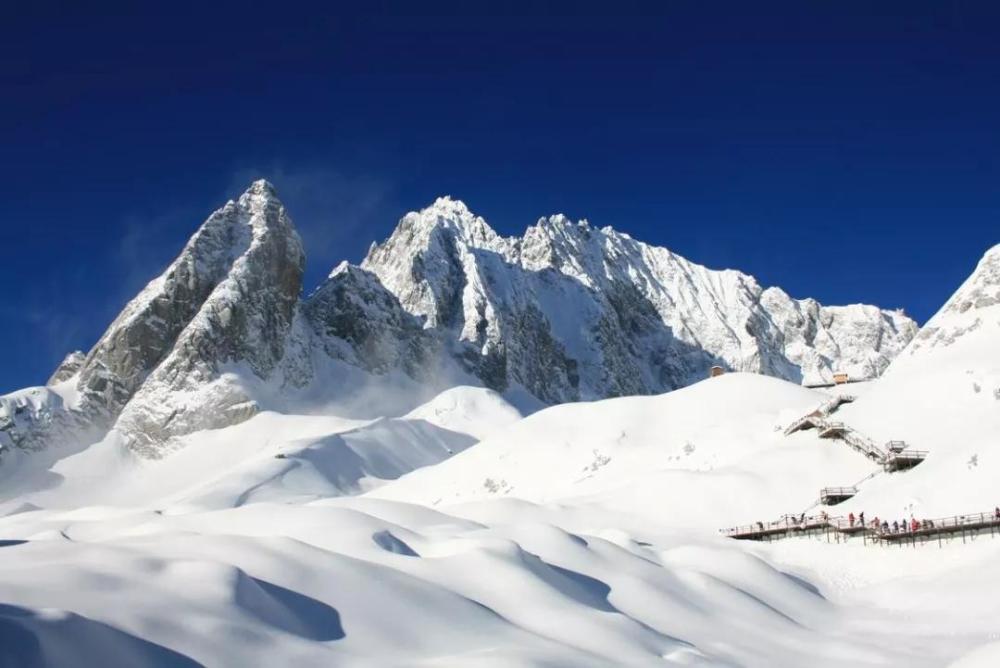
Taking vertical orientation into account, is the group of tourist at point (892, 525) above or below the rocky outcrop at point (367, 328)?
below

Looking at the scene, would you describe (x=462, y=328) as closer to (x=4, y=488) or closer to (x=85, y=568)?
(x=4, y=488)

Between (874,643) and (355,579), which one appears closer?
(355,579)

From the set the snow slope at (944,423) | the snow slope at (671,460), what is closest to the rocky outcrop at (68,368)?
the snow slope at (671,460)

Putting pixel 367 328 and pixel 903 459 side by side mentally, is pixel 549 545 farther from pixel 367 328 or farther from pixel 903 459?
pixel 367 328

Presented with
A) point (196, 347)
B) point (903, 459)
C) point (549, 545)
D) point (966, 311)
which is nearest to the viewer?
point (549, 545)

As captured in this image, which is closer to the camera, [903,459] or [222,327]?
[903,459]

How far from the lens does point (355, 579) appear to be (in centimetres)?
2038

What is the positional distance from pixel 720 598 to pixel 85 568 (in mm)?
17316

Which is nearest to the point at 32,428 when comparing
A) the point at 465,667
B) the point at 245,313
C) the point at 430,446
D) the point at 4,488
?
the point at 4,488

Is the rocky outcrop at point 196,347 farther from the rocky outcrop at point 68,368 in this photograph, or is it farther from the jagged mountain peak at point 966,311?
the jagged mountain peak at point 966,311

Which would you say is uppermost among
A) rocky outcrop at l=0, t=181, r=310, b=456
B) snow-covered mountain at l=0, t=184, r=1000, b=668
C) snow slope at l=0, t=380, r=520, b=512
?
rocky outcrop at l=0, t=181, r=310, b=456

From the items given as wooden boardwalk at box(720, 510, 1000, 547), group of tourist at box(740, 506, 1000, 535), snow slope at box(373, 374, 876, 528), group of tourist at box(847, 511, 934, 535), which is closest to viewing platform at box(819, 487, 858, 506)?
snow slope at box(373, 374, 876, 528)

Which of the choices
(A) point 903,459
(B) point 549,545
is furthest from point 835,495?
(B) point 549,545

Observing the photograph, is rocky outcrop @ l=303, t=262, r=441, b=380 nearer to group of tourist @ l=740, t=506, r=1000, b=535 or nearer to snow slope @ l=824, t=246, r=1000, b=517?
snow slope @ l=824, t=246, r=1000, b=517
